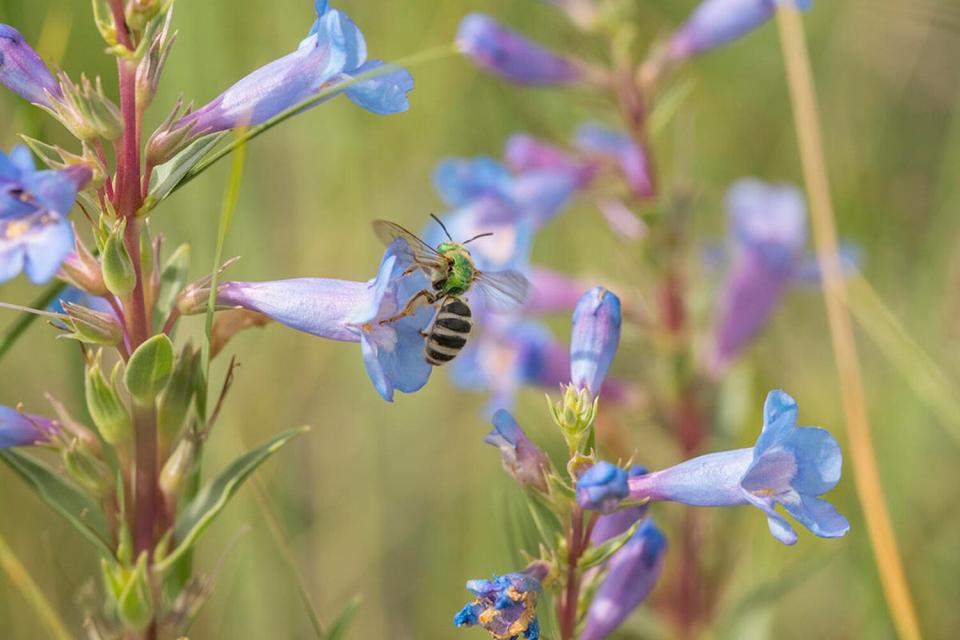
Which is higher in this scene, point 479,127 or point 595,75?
point 479,127

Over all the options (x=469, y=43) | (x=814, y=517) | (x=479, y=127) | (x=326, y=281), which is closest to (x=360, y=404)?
(x=479, y=127)

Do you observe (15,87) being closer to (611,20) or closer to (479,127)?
(611,20)

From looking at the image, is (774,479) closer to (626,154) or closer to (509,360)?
(626,154)

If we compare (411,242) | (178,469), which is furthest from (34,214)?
(411,242)

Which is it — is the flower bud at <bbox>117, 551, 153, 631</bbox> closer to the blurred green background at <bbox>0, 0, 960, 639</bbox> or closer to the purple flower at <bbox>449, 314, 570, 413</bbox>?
the blurred green background at <bbox>0, 0, 960, 639</bbox>

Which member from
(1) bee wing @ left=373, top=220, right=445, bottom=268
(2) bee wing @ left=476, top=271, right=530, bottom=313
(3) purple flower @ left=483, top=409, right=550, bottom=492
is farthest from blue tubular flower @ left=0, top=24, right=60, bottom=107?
(2) bee wing @ left=476, top=271, right=530, bottom=313

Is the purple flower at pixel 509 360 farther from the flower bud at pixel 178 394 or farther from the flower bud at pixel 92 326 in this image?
the flower bud at pixel 92 326
